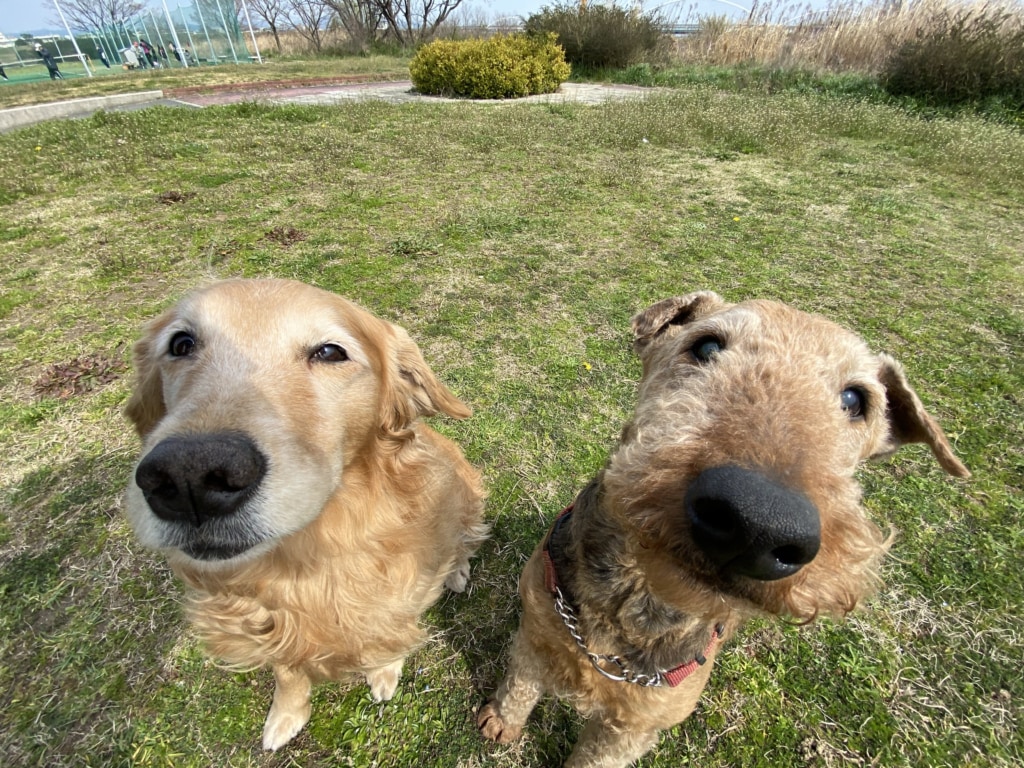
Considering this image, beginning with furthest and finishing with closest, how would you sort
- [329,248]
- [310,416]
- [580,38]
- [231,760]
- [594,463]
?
1. [580,38]
2. [329,248]
3. [594,463]
4. [231,760]
5. [310,416]

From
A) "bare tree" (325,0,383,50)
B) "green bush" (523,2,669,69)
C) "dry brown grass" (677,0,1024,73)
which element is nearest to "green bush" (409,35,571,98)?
"green bush" (523,2,669,69)

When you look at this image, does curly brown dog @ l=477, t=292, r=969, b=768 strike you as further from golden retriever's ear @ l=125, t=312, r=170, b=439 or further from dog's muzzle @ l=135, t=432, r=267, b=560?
golden retriever's ear @ l=125, t=312, r=170, b=439

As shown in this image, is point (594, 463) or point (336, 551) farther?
point (594, 463)

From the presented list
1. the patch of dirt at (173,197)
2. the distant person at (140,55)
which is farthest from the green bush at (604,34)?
the distant person at (140,55)

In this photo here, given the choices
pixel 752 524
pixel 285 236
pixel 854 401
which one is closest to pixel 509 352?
pixel 854 401

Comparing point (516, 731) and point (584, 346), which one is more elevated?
point (584, 346)

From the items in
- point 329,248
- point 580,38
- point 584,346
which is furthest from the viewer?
point 580,38

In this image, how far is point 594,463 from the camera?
362 centimetres

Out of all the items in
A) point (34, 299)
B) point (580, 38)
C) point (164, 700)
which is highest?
point (580, 38)

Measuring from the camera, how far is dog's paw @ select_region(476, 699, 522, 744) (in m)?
2.32

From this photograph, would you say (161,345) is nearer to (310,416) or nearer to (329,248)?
(310,416)

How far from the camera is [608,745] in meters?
2.02

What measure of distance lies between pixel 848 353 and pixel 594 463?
2.05 meters

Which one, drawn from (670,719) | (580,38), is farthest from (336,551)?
(580,38)
